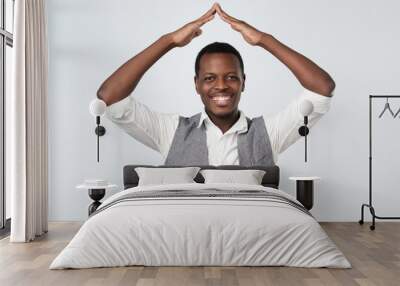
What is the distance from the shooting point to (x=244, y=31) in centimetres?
691

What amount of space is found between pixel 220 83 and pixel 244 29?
75 centimetres

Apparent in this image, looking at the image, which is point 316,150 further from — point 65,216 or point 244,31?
point 65,216

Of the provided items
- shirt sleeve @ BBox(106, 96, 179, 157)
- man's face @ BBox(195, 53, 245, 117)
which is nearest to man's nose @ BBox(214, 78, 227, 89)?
man's face @ BBox(195, 53, 245, 117)

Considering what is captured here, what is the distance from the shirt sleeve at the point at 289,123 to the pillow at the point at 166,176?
1.07 metres

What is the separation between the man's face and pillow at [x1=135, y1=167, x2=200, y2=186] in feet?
2.67

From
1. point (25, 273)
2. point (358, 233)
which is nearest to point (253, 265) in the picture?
point (25, 273)

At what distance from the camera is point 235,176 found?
610 cm

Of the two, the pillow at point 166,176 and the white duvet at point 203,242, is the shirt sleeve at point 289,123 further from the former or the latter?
the white duvet at point 203,242

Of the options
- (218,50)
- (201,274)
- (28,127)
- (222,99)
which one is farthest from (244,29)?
(201,274)

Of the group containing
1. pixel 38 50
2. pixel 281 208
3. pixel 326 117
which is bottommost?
Answer: pixel 281 208

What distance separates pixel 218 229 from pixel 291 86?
118 inches

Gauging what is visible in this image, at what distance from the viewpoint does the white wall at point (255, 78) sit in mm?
6934

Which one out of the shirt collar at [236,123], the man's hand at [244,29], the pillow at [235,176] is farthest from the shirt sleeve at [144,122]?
the man's hand at [244,29]

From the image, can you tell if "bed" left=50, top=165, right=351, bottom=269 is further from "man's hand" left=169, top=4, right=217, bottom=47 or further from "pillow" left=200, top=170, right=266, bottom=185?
"man's hand" left=169, top=4, right=217, bottom=47
